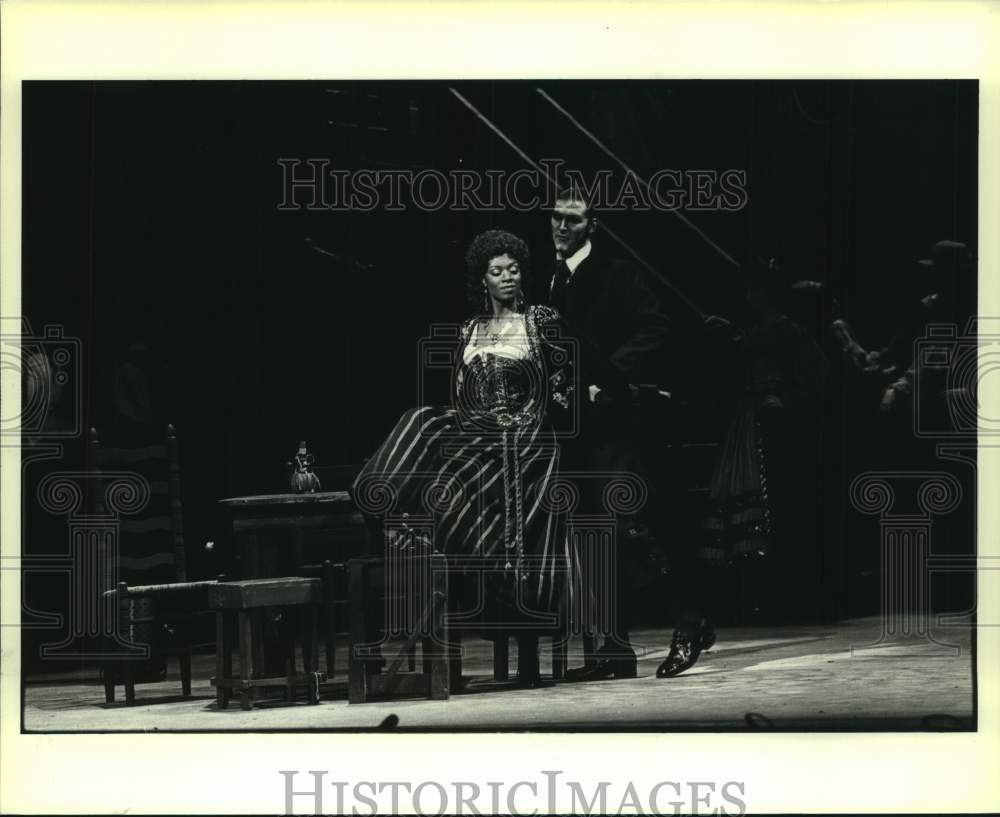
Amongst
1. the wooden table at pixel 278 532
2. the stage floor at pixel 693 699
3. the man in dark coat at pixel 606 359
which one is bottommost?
the stage floor at pixel 693 699

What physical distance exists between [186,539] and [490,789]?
1939 millimetres

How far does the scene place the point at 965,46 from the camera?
34.6 ft

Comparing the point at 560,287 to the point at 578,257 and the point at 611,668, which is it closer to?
the point at 578,257

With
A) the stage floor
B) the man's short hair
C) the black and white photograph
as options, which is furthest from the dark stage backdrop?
the stage floor

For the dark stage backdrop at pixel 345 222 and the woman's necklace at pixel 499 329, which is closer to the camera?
the dark stage backdrop at pixel 345 222

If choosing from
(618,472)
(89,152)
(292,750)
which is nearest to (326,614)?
(292,750)

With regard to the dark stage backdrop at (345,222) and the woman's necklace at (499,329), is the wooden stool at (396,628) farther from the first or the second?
the woman's necklace at (499,329)

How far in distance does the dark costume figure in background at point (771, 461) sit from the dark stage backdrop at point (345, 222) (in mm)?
257

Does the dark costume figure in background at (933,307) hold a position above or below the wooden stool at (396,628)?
above

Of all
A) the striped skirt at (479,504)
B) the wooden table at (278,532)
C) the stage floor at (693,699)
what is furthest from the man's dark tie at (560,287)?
the stage floor at (693,699)

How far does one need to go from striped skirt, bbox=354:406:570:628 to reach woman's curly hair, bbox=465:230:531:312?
584 mm

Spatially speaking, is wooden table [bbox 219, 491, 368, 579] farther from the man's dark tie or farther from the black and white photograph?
the man's dark tie

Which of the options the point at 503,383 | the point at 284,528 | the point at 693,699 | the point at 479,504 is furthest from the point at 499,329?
the point at 693,699

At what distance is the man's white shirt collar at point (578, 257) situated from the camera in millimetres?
10758
